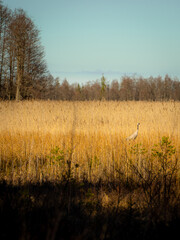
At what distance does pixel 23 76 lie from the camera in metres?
14.4

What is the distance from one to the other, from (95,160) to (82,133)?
202 centimetres

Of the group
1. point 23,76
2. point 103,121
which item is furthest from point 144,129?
point 23,76

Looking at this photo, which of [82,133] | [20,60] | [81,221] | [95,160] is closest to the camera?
[81,221]

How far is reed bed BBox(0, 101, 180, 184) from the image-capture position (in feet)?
12.5

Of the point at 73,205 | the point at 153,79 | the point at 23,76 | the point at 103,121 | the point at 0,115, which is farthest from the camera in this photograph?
the point at 153,79

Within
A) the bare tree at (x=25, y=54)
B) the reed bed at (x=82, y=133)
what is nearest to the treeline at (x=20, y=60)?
the bare tree at (x=25, y=54)

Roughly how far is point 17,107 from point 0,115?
1.03 m

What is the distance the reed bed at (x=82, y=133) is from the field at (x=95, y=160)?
15mm

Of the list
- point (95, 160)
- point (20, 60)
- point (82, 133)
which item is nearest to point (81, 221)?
→ point (95, 160)

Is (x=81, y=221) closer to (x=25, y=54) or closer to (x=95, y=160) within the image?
(x=95, y=160)

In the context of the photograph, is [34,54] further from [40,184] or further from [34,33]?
[40,184]

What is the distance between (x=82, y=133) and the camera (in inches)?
225

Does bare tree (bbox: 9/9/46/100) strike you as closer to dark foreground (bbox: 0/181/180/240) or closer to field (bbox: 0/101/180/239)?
field (bbox: 0/101/180/239)

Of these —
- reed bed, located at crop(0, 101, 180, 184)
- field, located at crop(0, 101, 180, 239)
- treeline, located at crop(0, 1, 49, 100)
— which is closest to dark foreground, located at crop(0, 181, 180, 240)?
field, located at crop(0, 101, 180, 239)
